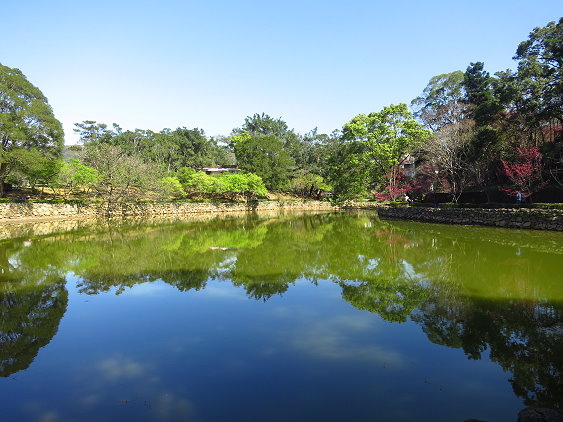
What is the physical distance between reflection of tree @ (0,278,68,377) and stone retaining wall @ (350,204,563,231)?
2205 centimetres

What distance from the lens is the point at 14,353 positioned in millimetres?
5176

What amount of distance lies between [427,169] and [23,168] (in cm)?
3292

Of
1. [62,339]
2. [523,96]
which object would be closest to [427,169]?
[523,96]

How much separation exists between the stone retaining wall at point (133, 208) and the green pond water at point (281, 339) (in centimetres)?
1735

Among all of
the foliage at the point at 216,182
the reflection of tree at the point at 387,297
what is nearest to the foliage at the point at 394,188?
the foliage at the point at 216,182

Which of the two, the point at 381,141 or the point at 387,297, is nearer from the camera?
the point at 387,297

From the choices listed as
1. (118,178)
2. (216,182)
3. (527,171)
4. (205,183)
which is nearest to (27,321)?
(527,171)

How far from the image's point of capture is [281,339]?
5.64 meters

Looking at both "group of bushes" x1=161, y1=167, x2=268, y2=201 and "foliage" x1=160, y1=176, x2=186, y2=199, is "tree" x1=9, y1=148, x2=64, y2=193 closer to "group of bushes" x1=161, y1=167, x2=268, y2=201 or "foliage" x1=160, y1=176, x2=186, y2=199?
"foliage" x1=160, y1=176, x2=186, y2=199

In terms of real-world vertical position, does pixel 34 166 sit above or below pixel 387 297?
above

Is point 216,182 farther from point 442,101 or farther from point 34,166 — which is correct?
point 442,101

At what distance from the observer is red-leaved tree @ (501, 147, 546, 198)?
20.2 metres

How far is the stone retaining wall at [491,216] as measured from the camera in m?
18.3

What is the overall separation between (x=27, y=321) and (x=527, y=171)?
24064 millimetres
